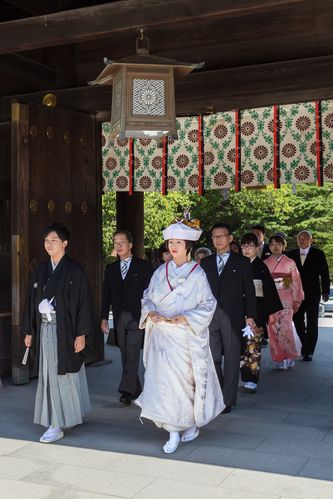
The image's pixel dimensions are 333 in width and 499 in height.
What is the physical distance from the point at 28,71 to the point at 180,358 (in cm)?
460

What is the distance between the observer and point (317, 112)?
7641 mm

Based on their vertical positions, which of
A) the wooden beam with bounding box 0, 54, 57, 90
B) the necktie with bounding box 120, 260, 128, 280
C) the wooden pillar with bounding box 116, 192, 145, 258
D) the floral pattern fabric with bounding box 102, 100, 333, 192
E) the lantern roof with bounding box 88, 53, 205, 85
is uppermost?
the wooden beam with bounding box 0, 54, 57, 90

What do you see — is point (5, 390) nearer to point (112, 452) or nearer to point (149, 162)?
point (112, 452)

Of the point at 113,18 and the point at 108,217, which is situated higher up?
the point at 113,18

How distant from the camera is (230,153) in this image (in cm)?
824

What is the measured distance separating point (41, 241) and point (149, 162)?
236cm

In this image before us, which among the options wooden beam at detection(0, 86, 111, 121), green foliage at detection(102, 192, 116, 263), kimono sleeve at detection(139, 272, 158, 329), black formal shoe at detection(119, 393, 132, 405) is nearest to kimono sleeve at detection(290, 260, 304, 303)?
black formal shoe at detection(119, 393, 132, 405)

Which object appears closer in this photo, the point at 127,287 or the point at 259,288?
the point at 127,287

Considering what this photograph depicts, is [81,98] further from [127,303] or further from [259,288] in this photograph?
[259,288]

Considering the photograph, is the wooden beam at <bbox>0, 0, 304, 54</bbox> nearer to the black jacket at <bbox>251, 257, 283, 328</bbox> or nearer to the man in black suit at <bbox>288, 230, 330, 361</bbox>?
the black jacket at <bbox>251, 257, 283, 328</bbox>

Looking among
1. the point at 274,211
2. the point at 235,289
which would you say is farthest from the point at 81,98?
the point at 274,211

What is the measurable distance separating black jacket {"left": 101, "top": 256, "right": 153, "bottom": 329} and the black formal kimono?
4.09 feet

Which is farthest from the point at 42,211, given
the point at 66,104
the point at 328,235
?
the point at 328,235

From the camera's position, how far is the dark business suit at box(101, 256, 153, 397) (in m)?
6.05
